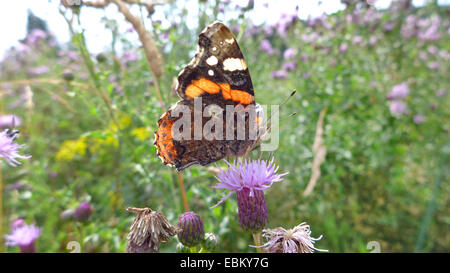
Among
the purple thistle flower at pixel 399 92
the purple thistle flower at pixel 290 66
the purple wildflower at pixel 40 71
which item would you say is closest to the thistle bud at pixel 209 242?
the purple thistle flower at pixel 290 66

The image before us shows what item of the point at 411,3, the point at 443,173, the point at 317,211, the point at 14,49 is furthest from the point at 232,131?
the point at 14,49

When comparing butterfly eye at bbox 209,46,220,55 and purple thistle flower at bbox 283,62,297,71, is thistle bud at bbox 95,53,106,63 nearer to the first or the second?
butterfly eye at bbox 209,46,220,55

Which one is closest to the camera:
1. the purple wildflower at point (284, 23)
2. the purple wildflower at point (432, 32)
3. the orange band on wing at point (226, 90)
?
the orange band on wing at point (226, 90)

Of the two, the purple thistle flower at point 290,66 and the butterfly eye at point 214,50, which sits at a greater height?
the purple thistle flower at point 290,66

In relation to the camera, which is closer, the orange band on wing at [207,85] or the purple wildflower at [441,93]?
the orange band on wing at [207,85]

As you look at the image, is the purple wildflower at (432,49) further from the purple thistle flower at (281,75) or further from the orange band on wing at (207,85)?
the orange band on wing at (207,85)

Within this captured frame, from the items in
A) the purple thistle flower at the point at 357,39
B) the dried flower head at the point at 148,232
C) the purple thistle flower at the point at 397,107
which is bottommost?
the dried flower head at the point at 148,232
